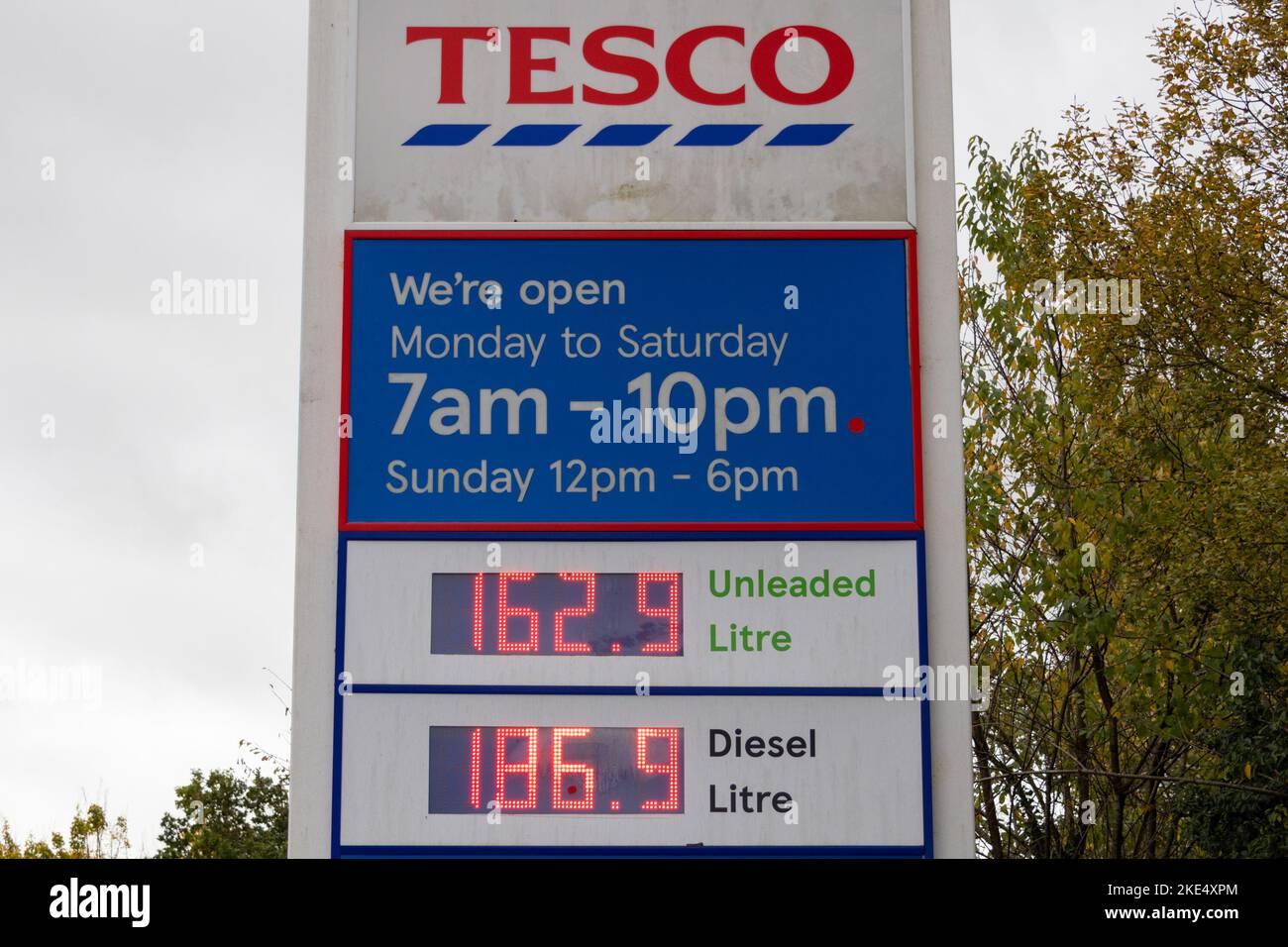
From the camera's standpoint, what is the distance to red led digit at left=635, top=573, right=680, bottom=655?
23.6 ft

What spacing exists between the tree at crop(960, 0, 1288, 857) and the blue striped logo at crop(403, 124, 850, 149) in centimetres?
639

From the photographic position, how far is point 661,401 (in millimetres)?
7445

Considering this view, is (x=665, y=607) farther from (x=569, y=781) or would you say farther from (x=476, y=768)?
(x=476, y=768)

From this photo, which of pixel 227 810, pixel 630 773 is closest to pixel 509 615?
pixel 630 773

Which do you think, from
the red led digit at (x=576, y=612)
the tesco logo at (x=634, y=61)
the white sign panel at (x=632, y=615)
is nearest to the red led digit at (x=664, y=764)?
the white sign panel at (x=632, y=615)

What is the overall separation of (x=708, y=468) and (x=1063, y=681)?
10656mm

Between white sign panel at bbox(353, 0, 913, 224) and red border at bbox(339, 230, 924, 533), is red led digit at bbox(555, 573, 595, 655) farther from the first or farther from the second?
white sign panel at bbox(353, 0, 913, 224)

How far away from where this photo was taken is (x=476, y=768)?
23.2 feet

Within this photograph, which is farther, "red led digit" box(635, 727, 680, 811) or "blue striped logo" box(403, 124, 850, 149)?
"blue striped logo" box(403, 124, 850, 149)

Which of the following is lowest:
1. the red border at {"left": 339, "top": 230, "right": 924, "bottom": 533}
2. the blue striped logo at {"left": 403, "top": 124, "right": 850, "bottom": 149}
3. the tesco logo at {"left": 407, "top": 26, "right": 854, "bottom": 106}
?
the red border at {"left": 339, "top": 230, "right": 924, "bottom": 533}

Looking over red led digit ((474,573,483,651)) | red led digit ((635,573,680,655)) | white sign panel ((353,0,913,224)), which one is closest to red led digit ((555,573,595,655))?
red led digit ((635,573,680,655))

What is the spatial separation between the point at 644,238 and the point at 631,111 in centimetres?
66

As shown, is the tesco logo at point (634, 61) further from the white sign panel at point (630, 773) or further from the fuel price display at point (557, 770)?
the fuel price display at point (557, 770)
